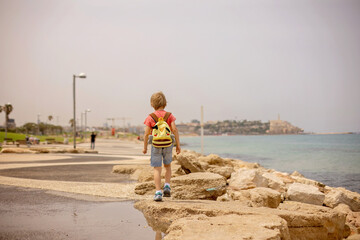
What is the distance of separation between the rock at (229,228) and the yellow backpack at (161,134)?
1542 mm

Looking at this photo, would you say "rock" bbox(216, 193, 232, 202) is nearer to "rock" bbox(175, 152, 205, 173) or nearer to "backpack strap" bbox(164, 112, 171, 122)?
"rock" bbox(175, 152, 205, 173)

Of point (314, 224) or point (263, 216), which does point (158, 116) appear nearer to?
point (263, 216)

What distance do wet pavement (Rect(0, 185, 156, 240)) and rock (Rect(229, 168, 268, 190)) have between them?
13.5 ft

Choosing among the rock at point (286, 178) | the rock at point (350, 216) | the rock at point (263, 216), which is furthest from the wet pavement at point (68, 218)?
the rock at point (286, 178)

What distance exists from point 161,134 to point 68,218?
6.28 feet

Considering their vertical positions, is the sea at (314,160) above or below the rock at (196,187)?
below

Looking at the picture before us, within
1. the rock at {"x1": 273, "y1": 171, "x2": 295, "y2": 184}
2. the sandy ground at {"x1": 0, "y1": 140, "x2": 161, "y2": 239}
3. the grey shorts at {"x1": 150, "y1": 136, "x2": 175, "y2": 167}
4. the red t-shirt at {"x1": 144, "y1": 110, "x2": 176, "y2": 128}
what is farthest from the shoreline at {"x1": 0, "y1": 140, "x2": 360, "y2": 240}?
the rock at {"x1": 273, "y1": 171, "x2": 295, "y2": 184}

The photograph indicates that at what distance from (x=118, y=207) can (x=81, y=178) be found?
4.83 m

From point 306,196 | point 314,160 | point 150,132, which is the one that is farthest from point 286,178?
point 314,160

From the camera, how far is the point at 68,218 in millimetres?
5062

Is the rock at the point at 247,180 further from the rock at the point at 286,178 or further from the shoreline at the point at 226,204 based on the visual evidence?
the rock at the point at 286,178

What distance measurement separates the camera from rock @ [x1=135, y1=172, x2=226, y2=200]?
6.86 metres

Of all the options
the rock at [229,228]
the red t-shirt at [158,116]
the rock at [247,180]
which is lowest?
the rock at [247,180]

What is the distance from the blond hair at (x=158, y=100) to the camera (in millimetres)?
5820
